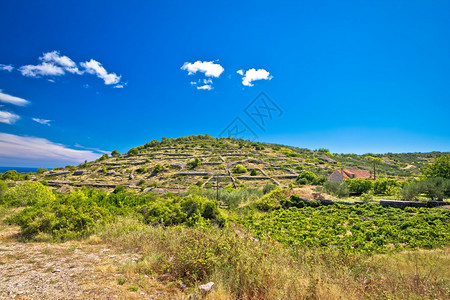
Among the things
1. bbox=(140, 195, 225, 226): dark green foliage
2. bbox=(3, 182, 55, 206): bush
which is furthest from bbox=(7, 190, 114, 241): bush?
bbox=(3, 182, 55, 206): bush

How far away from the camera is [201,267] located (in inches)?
143

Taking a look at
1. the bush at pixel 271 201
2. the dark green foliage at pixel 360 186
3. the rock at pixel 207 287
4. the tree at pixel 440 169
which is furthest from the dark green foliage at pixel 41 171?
the tree at pixel 440 169

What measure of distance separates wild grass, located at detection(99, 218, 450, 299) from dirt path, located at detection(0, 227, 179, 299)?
0.32 metres

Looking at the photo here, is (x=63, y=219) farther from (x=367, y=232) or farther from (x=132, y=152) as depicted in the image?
(x=132, y=152)

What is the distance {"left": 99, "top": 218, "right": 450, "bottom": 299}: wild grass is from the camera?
2848 millimetres

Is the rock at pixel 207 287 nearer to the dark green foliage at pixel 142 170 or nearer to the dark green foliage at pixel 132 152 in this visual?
the dark green foliage at pixel 142 170

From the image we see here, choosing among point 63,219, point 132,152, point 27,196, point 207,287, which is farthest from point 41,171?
point 207,287

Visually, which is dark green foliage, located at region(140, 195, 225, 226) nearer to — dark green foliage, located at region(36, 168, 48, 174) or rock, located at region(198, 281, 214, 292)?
rock, located at region(198, 281, 214, 292)

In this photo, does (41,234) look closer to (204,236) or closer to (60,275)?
(60,275)

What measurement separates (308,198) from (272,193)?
3.10m

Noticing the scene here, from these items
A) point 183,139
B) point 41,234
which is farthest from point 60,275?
point 183,139

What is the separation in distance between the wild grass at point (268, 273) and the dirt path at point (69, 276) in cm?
32

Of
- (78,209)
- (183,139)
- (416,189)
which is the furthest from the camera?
(183,139)

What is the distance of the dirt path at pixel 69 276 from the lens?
293 cm
